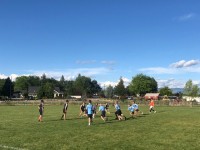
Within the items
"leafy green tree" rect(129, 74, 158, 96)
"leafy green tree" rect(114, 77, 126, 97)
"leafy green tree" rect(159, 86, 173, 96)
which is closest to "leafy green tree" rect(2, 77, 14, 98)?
"leafy green tree" rect(114, 77, 126, 97)

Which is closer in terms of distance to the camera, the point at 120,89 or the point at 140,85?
the point at 120,89

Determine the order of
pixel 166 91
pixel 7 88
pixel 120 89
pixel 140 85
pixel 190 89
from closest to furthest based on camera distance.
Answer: pixel 190 89
pixel 7 88
pixel 120 89
pixel 166 91
pixel 140 85

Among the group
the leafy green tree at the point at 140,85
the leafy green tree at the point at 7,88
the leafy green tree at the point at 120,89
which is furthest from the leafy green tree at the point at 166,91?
the leafy green tree at the point at 7,88

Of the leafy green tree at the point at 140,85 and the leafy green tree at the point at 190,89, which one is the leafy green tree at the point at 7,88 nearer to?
the leafy green tree at the point at 140,85

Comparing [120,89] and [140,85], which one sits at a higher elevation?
[140,85]

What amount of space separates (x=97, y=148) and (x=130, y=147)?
4.86ft

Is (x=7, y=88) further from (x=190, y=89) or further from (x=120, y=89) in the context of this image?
(x=190, y=89)

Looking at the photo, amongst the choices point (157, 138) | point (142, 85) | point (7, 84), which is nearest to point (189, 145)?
point (157, 138)

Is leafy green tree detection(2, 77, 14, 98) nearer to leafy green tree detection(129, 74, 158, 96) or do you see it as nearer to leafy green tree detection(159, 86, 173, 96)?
leafy green tree detection(129, 74, 158, 96)

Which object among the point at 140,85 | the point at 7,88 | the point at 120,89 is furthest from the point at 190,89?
the point at 7,88

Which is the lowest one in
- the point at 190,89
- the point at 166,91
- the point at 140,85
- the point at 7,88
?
the point at 190,89

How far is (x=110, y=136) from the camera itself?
19.4m

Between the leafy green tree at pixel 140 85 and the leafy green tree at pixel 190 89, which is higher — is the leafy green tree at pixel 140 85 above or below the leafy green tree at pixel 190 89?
above

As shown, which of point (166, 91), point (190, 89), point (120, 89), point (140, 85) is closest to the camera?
point (190, 89)
